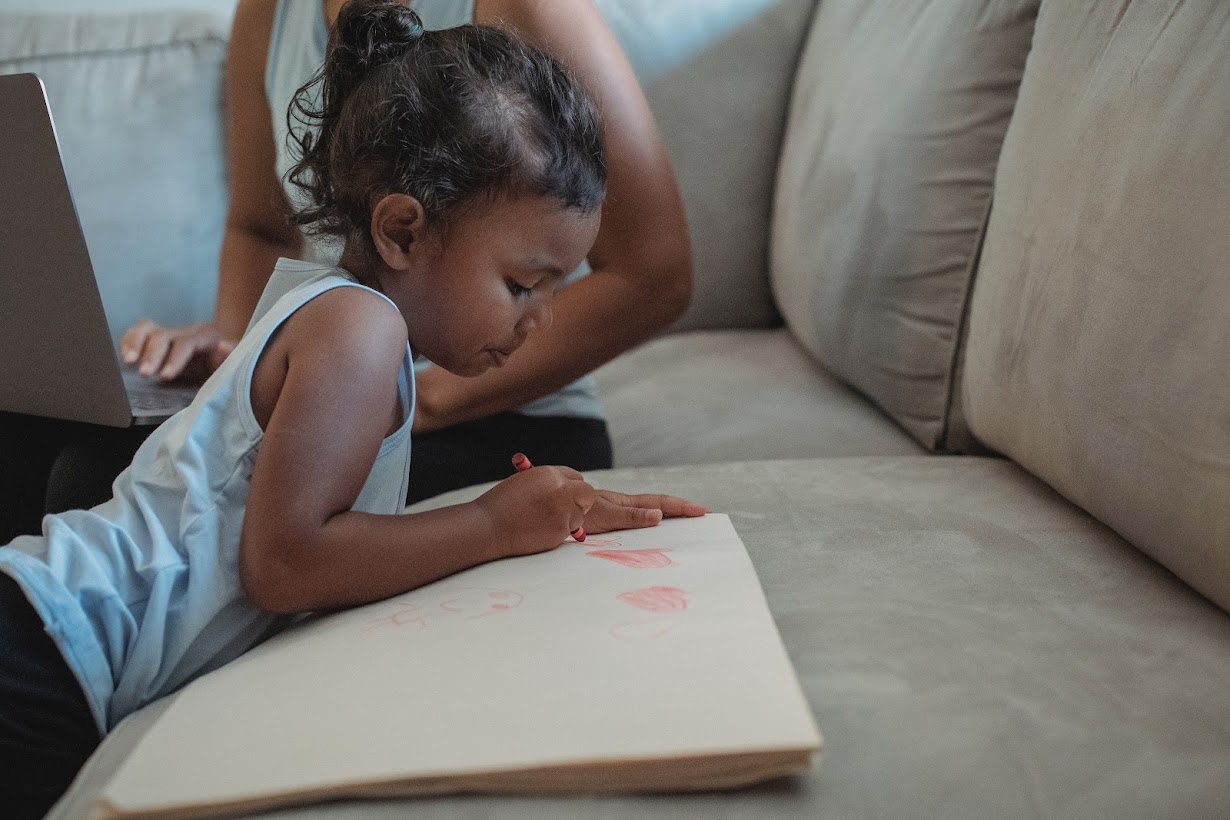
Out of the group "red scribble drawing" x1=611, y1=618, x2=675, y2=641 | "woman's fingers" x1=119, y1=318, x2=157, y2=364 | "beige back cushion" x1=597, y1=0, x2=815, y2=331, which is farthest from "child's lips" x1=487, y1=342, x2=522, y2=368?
"beige back cushion" x1=597, y1=0, x2=815, y2=331

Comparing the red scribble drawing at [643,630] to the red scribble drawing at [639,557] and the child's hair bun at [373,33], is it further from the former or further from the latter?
the child's hair bun at [373,33]

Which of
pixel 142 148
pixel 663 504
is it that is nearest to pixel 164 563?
pixel 663 504

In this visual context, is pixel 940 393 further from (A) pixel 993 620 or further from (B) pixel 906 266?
(A) pixel 993 620

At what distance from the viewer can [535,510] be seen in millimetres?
776

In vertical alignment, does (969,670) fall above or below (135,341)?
above

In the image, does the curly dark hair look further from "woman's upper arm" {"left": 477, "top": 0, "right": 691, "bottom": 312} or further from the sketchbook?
the sketchbook

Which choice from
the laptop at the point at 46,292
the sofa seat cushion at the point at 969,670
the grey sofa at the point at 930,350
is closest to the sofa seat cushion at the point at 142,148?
the grey sofa at the point at 930,350

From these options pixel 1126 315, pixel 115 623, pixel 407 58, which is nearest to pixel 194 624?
pixel 115 623

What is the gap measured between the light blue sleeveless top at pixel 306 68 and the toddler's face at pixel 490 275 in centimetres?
29

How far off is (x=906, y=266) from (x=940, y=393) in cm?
13

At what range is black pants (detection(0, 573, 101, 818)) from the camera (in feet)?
2.25

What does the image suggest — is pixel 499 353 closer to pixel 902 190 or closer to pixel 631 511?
pixel 631 511

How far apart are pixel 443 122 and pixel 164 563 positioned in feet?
1.16

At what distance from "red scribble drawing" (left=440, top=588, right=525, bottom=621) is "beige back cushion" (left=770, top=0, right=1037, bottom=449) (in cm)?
59
